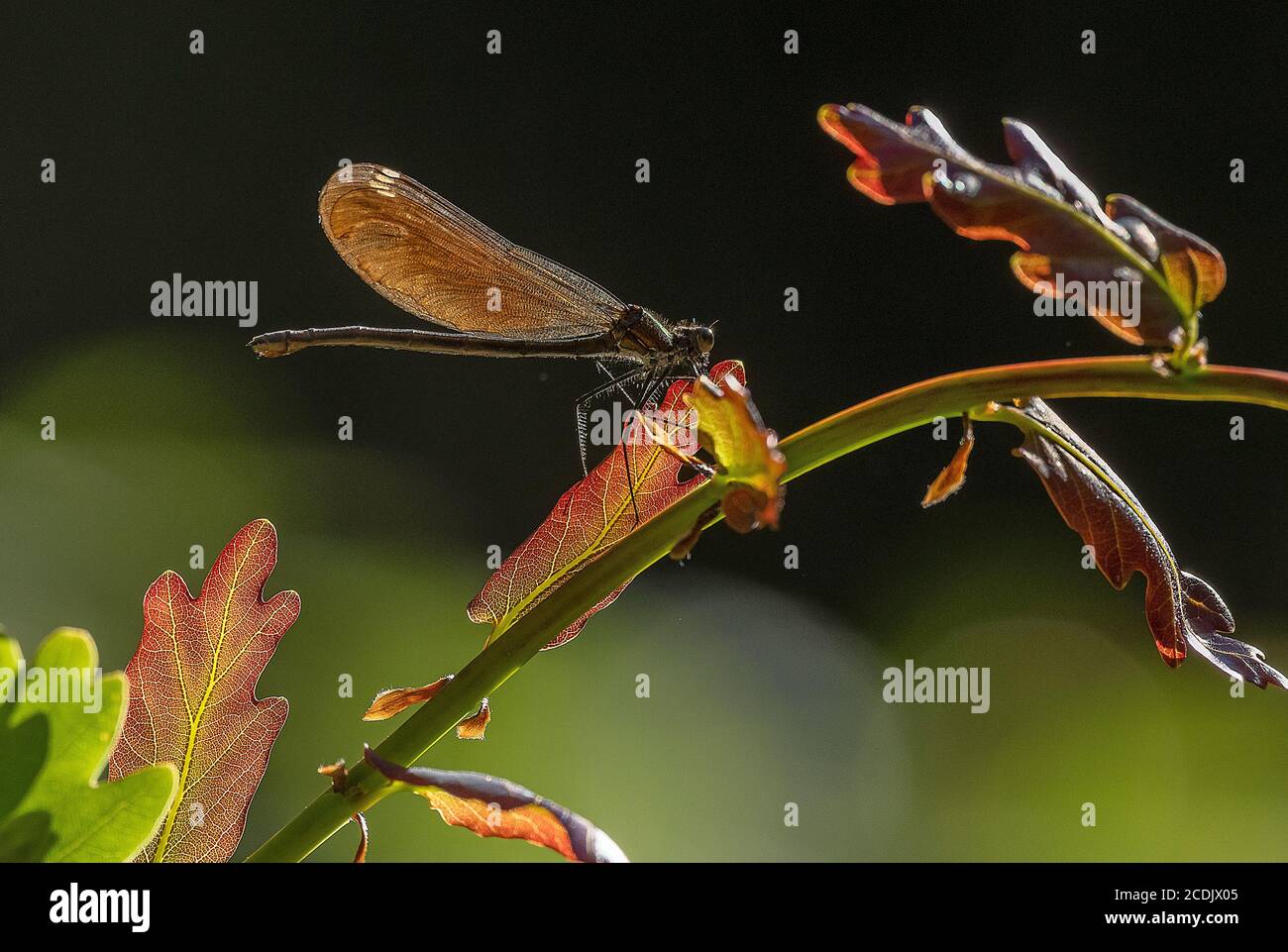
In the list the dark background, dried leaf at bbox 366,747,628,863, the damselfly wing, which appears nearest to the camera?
dried leaf at bbox 366,747,628,863

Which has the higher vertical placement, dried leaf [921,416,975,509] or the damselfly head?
the damselfly head

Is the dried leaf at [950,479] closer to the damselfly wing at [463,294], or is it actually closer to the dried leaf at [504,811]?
the dried leaf at [504,811]

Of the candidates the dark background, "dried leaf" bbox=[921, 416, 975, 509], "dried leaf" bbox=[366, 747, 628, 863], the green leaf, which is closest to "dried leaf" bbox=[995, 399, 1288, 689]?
"dried leaf" bbox=[921, 416, 975, 509]

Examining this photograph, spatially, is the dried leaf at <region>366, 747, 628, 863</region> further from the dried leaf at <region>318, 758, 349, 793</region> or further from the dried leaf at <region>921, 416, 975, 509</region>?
the dried leaf at <region>921, 416, 975, 509</region>

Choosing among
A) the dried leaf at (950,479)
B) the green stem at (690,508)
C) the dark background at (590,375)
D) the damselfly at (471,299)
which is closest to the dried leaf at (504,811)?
the green stem at (690,508)

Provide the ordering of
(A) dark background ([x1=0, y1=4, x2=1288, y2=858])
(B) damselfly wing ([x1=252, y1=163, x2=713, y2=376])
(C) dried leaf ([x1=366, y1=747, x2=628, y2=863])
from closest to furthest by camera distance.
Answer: (C) dried leaf ([x1=366, y1=747, x2=628, y2=863]) < (B) damselfly wing ([x1=252, y1=163, x2=713, y2=376]) < (A) dark background ([x1=0, y1=4, x2=1288, y2=858])
